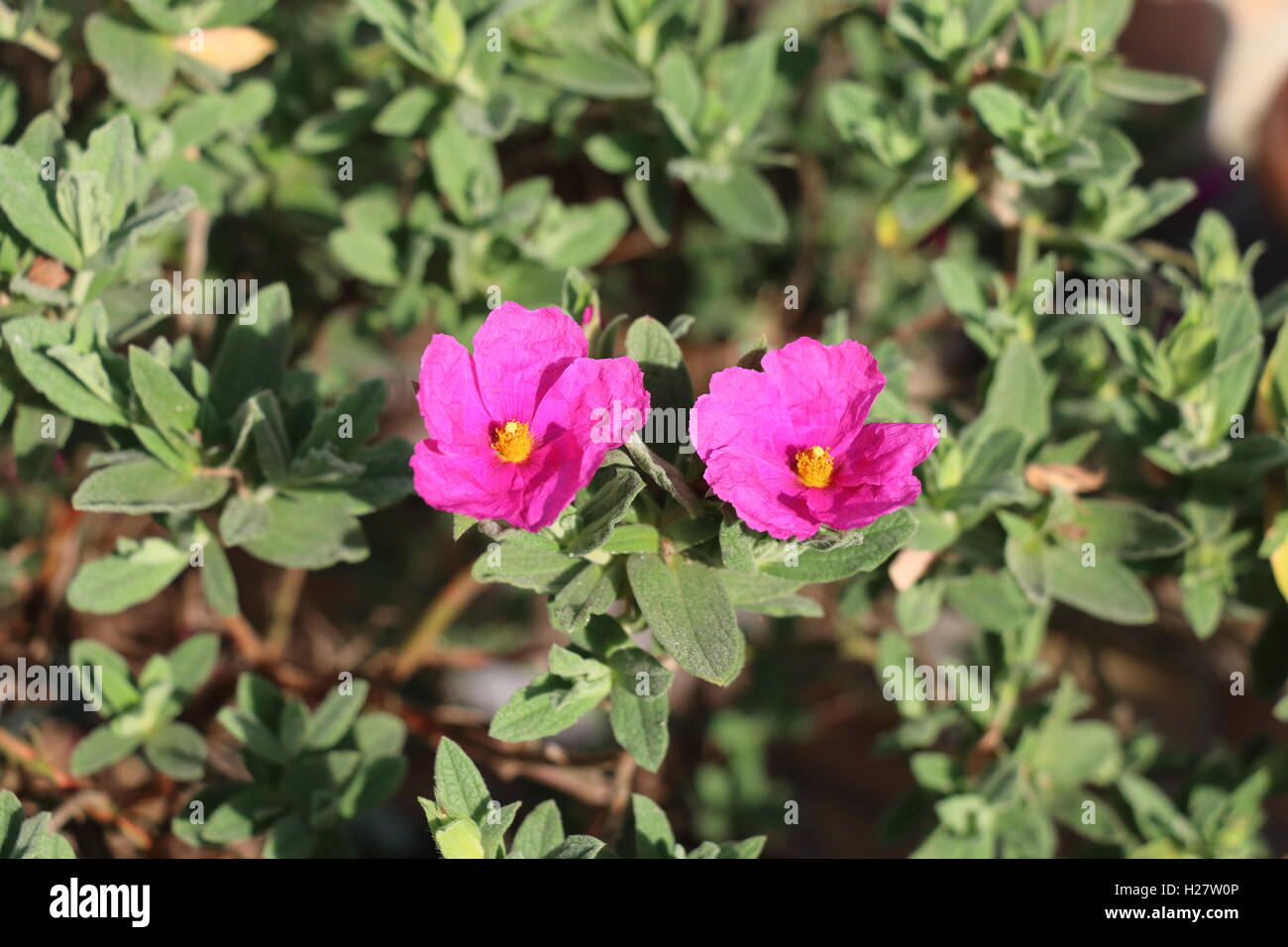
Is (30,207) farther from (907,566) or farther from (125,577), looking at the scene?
(907,566)

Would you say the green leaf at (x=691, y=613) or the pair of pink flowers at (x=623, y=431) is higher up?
the pair of pink flowers at (x=623, y=431)

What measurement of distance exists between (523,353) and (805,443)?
33cm

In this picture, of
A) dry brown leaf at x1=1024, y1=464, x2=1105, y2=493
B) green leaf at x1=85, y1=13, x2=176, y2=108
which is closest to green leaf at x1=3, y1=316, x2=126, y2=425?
green leaf at x1=85, y1=13, x2=176, y2=108

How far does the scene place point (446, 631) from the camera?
101 inches

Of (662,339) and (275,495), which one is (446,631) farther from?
(662,339)

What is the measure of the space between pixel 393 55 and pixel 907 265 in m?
1.21

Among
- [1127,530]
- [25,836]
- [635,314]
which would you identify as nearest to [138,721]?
[25,836]

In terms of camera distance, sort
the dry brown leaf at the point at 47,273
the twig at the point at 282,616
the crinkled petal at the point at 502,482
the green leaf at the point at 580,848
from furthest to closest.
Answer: the twig at the point at 282,616 → the dry brown leaf at the point at 47,273 → the green leaf at the point at 580,848 → the crinkled petal at the point at 502,482

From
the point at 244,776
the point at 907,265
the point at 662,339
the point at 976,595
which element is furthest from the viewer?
the point at 907,265

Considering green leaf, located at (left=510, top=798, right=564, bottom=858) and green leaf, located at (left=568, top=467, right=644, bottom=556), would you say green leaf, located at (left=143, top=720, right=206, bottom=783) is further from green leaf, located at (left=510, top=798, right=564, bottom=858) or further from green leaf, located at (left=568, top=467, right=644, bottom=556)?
green leaf, located at (left=568, top=467, right=644, bottom=556)

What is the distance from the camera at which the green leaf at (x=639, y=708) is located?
134 cm

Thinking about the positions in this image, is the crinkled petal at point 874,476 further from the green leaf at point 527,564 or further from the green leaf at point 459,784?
the green leaf at point 459,784

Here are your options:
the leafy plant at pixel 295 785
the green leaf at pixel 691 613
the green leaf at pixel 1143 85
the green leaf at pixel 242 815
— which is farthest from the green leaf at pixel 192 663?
the green leaf at pixel 1143 85
